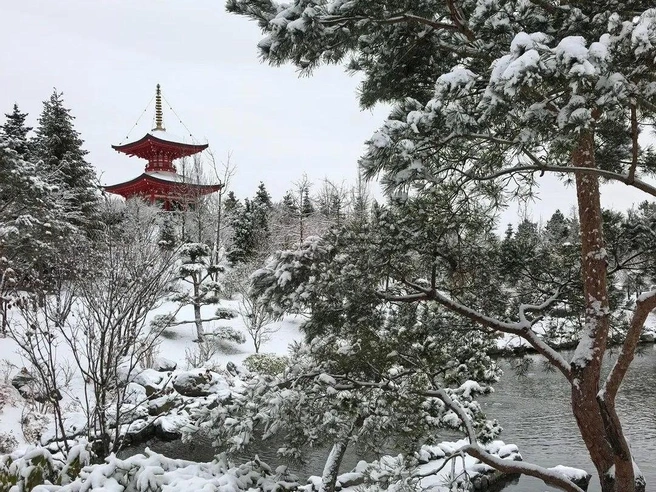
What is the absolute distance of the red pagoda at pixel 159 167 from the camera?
1065 inches

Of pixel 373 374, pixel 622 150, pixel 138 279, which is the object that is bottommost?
pixel 373 374

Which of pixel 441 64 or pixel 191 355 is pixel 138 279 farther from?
pixel 191 355

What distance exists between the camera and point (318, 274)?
4.92 metres

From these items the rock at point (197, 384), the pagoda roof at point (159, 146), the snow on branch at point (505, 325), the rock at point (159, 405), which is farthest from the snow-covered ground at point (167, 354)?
the pagoda roof at point (159, 146)

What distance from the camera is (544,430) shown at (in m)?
10.8

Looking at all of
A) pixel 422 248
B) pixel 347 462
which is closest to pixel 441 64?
pixel 422 248

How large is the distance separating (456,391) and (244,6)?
211 inches

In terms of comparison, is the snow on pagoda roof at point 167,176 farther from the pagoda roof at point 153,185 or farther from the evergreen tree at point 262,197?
the evergreen tree at point 262,197

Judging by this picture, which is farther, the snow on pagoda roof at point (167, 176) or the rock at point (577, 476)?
the snow on pagoda roof at point (167, 176)

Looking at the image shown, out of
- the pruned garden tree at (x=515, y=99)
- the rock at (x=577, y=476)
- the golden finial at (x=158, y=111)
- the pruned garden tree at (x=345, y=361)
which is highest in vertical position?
the golden finial at (x=158, y=111)

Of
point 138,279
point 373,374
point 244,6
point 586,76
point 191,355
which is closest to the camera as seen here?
point 586,76

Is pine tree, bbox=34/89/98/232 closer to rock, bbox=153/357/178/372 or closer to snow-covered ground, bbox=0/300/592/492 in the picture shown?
snow-covered ground, bbox=0/300/592/492

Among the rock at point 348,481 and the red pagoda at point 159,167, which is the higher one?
the red pagoda at point 159,167

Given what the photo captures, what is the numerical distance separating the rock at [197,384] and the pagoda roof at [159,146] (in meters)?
17.7
